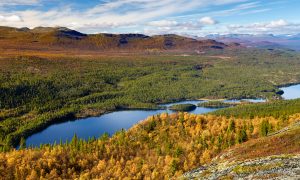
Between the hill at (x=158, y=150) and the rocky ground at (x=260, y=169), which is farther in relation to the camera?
the hill at (x=158, y=150)

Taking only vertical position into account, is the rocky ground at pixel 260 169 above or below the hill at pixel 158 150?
above

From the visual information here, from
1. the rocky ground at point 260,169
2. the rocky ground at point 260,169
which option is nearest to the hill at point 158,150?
the rocky ground at point 260,169

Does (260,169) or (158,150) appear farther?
(158,150)

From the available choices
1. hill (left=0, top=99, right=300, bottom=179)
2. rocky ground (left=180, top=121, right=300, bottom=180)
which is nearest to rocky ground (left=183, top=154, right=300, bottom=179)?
rocky ground (left=180, top=121, right=300, bottom=180)

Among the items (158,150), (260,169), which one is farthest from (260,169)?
(158,150)

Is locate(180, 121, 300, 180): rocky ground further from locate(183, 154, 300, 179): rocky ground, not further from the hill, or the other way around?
the hill

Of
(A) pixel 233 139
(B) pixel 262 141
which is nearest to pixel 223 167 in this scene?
(B) pixel 262 141

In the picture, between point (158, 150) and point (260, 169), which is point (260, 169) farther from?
point (158, 150)

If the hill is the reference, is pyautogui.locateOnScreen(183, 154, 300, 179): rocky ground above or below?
above

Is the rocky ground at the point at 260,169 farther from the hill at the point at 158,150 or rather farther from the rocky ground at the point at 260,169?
the hill at the point at 158,150

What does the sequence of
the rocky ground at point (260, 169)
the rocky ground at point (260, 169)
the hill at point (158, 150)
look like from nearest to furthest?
the rocky ground at point (260, 169), the rocky ground at point (260, 169), the hill at point (158, 150)

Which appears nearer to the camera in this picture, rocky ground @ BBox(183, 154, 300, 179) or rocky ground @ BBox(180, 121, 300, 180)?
rocky ground @ BBox(183, 154, 300, 179)
